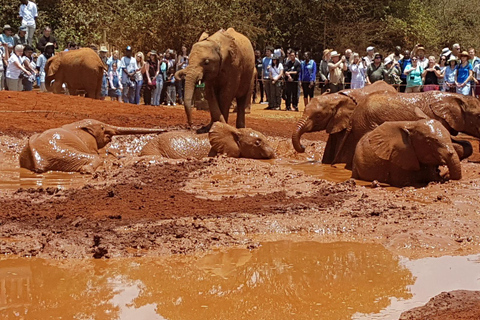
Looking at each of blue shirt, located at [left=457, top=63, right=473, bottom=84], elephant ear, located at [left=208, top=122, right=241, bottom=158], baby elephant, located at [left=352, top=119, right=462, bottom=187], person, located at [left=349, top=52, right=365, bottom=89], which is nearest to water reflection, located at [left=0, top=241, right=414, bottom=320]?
baby elephant, located at [left=352, top=119, right=462, bottom=187]

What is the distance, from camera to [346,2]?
32531 mm

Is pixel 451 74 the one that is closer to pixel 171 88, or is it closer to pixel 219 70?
pixel 219 70

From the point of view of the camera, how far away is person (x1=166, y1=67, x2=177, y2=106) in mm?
23359

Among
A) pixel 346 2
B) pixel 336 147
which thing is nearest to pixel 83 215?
pixel 336 147

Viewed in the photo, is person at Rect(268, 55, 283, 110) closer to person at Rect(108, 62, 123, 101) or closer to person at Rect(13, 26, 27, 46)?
person at Rect(108, 62, 123, 101)

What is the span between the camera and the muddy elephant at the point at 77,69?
815 inches

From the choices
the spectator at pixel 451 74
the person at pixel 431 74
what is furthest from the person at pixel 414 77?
the spectator at pixel 451 74

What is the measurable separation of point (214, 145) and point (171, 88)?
10.6 meters

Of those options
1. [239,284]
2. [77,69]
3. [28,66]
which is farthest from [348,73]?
[239,284]

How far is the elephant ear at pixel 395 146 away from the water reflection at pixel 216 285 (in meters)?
3.34

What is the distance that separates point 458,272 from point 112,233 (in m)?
3.40

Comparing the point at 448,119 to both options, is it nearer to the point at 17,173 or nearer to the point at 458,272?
the point at 458,272

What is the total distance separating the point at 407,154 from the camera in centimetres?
1048

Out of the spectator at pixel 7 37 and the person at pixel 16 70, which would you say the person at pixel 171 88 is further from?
the spectator at pixel 7 37
